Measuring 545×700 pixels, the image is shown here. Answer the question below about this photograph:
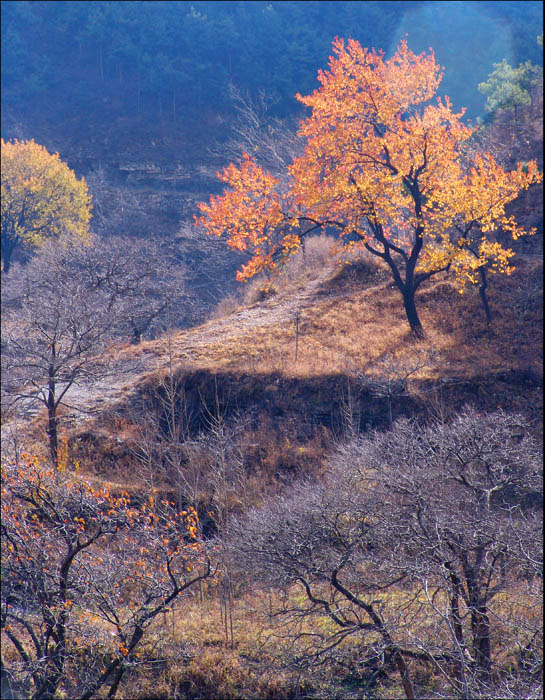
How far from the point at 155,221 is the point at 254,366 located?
90.8 feet

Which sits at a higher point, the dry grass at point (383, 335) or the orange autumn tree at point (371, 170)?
the orange autumn tree at point (371, 170)

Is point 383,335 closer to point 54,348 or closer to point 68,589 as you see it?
point 54,348

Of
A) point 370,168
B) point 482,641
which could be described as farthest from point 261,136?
point 482,641

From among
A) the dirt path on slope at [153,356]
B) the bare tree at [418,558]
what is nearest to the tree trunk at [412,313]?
the dirt path on slope at [153,356]

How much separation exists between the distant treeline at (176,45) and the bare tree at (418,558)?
149 ft

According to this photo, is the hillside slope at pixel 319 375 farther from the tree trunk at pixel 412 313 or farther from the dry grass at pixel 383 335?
the tree trunk at pixel 412 313

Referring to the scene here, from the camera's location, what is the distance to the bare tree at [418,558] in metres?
9.23

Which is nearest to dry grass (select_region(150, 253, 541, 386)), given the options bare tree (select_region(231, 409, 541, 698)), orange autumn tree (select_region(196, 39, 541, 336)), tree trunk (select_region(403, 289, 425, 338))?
tree trunk (select_region(403, 289, 425, 338))

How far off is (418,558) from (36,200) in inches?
1417

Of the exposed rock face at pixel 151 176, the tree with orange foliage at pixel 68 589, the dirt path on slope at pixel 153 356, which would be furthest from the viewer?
the exposed rock face at pixel 151 176

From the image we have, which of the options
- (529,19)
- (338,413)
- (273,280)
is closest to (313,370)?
(338,413)

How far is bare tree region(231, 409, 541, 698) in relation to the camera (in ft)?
30.3

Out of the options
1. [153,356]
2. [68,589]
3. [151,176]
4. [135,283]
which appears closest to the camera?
[68,589]

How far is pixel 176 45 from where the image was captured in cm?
5709
